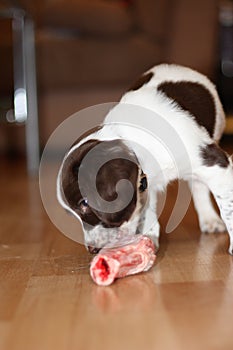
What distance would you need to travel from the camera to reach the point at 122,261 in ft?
5.95

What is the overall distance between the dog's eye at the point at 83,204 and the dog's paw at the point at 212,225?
2.46 feet

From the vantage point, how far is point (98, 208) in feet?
5.89

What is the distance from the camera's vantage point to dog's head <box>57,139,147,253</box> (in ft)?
5.76

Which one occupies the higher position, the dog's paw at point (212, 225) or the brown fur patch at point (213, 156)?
the brown fur patch at point (213, 156)

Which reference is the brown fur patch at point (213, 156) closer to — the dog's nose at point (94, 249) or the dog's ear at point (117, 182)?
the dog's ear at point (117, 182)

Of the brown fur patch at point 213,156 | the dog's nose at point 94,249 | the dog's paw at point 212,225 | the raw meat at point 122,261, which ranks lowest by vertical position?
the dog's paw at point 212,225

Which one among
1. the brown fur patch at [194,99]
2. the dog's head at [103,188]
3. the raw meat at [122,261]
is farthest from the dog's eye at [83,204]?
the brown fur patch at [194,99]

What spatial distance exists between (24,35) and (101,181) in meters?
3.09

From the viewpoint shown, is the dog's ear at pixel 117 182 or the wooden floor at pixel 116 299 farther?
the dog's ear at pixel 117 182

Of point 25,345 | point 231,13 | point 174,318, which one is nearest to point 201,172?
point 174,318

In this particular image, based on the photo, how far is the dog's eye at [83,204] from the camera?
1.83 m

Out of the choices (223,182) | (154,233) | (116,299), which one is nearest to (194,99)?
(223,182)

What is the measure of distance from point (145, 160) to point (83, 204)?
0.79 feet

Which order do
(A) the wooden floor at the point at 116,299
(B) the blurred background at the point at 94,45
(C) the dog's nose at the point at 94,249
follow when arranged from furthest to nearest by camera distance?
(B) the blurred background at the point at 94,45 < (C) the dog's nose at the point at 94,249 < (A) the wooden floor at the point at 116,299
